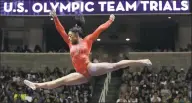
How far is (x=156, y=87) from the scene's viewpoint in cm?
1758

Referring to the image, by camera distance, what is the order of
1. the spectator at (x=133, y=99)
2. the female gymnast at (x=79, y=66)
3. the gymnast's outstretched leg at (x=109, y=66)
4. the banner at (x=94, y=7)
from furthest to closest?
the banner at (x=94, y=7) < the spectator at (x=133, y=99) < the female gymnast at (x=79, y=66) < the gymnast's outstretched leg at (x=109, y=66)

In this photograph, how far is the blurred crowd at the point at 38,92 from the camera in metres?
17.5

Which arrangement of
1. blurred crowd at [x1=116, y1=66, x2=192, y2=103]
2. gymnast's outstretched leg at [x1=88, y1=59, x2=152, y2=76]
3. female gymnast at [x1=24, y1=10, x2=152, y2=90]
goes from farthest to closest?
blurred crowd at [x1=116, y1=66, x2=192, y2=103]
female gymnast at [x1=24, y1=10, x2=152, y2=90]
gymnast's outstretched leg at [x1=88, y1=59, x2=152, y2=76]

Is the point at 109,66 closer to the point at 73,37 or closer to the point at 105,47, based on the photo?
the point at 73,37

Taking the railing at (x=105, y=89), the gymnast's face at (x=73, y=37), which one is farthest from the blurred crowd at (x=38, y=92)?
the gymnast's face at (x=73, y=37)

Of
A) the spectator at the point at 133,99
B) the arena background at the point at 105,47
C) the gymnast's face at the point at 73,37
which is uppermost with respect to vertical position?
the gymnast's face at the point at 73,37

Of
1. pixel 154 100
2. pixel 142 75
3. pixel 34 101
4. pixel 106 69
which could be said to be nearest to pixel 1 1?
pixel 34 101

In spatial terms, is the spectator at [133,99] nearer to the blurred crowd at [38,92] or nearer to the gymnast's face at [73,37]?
the blurred crowd at [38,92]

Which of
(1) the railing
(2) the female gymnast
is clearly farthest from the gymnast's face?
(1) the railing

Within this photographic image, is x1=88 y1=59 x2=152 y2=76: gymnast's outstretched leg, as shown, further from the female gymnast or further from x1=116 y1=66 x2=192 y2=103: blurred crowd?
x1=116 y1=66 x2=192 y2=103: blurred crowd

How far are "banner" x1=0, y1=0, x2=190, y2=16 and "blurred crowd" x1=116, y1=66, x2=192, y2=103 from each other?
2.80 m

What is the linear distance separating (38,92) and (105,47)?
8.95 m

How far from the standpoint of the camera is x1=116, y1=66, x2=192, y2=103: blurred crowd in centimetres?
1684

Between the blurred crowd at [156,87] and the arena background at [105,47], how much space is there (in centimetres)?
7
